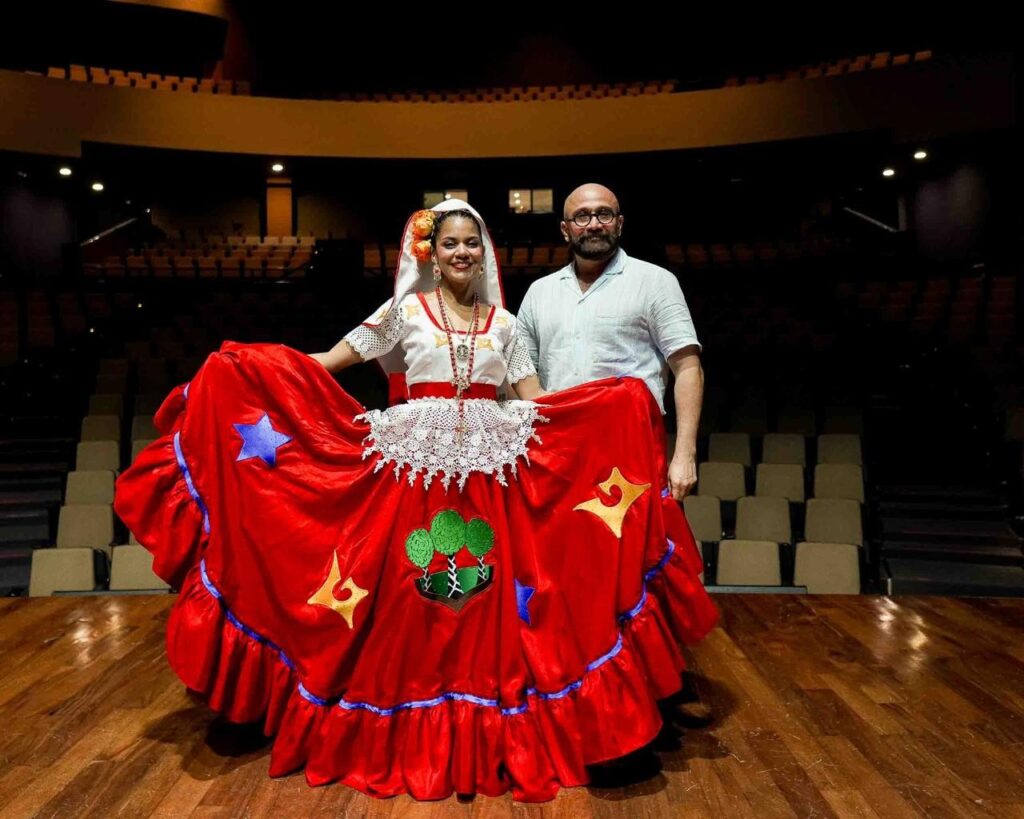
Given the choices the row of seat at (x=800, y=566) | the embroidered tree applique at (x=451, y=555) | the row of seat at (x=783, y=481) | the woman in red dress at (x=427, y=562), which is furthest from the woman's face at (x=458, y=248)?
the row of seat at (x=783, y=481)

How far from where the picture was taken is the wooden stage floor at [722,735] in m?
1.51

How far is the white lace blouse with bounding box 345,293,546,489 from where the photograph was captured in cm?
167

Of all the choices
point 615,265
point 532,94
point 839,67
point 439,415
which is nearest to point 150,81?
point 532,94

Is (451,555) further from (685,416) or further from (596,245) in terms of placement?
(596,245)

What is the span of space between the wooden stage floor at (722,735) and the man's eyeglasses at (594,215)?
1205 mm

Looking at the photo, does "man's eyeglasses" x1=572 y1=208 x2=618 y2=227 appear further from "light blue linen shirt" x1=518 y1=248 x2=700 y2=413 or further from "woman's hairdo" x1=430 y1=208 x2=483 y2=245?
"woman's hairdo" x1=430 y1=208 x2=483 y2=245

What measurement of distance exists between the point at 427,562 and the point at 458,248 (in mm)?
658

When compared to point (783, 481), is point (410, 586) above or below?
above

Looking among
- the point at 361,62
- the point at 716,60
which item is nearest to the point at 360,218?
the point at 361,62

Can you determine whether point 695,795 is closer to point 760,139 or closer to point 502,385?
point 502,385

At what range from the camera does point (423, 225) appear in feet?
5.80

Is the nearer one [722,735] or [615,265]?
[722,735]

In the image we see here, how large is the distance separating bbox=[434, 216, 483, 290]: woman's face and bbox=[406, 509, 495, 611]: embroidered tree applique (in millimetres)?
509

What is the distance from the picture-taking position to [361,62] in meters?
11.6
